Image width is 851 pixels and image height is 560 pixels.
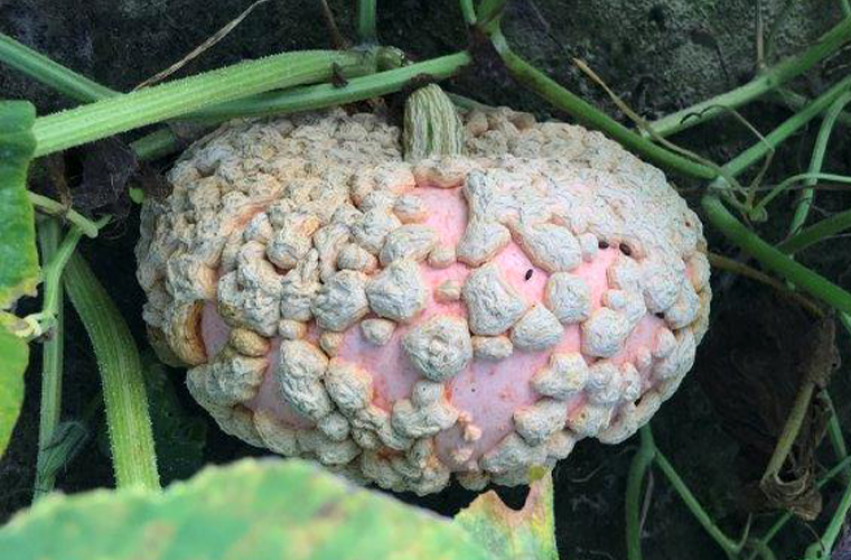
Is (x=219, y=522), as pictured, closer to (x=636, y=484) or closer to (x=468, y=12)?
(x=468, y=12)

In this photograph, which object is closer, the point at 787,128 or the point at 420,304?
the point at 420,304

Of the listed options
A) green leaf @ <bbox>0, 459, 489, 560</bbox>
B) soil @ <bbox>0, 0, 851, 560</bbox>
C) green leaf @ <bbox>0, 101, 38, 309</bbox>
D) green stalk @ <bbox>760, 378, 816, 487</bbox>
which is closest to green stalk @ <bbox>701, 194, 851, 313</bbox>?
soil @ <bbox>0, 0, 851, 560</bbox>

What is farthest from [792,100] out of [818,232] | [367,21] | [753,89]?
[367,21]

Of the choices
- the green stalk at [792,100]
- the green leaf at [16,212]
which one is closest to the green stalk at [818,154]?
the green stalk at [792,100]

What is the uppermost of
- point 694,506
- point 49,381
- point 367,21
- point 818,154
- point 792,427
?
point 367,21

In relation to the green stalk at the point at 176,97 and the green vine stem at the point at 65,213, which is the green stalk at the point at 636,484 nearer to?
the green stalk at the point at 176,97

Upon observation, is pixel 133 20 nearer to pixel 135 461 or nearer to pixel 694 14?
pixel 135 461
